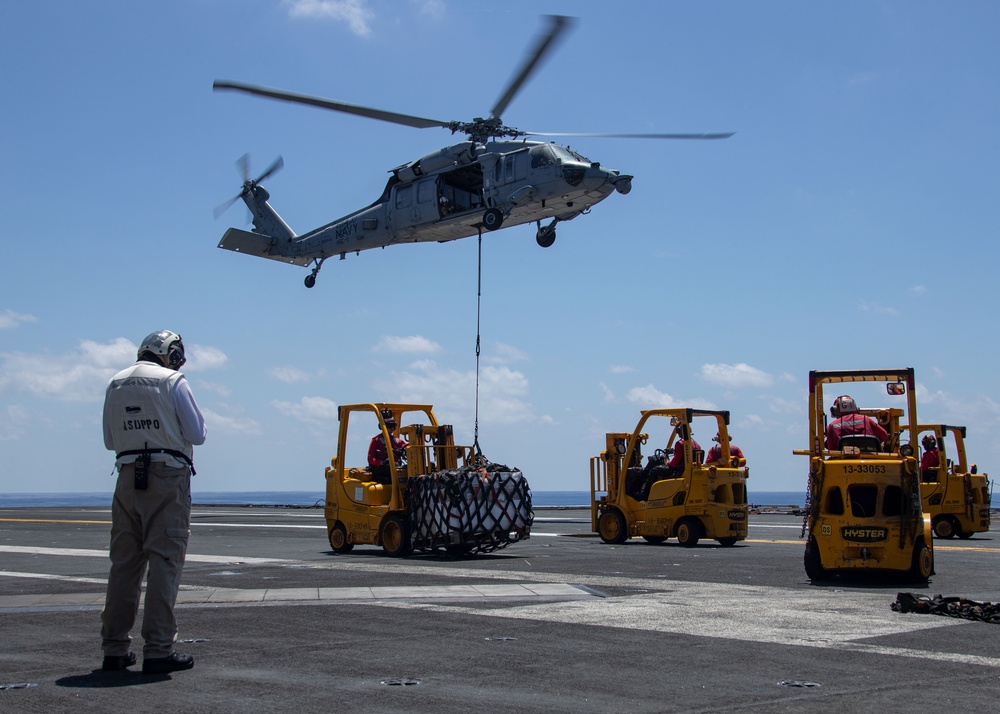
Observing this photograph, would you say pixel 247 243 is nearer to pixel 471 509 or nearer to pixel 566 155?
pixel 566 155

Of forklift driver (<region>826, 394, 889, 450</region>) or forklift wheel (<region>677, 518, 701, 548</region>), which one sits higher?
forklift driver (<region>826, 394, 889, 450</region>)

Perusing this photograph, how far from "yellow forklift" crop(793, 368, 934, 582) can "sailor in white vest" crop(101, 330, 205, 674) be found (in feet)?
23.9

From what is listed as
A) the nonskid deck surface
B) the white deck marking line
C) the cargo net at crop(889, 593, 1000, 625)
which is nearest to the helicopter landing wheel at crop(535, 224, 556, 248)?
the white deck marking line

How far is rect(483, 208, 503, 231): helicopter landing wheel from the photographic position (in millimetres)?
23609

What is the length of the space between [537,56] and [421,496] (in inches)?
401

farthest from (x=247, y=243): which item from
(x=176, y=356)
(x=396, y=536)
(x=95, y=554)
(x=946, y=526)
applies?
(x=176, y=356)

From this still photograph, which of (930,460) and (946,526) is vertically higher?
(930,460)

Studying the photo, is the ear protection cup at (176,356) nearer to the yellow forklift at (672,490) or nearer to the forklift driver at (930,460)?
the yellow forklift at (672,490)

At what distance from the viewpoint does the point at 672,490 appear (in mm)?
17422

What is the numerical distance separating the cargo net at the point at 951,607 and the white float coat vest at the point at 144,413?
5647mm

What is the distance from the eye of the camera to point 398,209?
26.3 meters

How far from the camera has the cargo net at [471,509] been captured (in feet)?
46.4

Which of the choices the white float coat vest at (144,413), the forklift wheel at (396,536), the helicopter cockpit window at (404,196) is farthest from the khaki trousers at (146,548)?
the helicopter cockpit window at (404,196)

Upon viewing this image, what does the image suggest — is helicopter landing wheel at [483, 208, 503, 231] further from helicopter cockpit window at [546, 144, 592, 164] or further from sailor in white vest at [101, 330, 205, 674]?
sailor in white vest at [101, 330, 205, 674]
